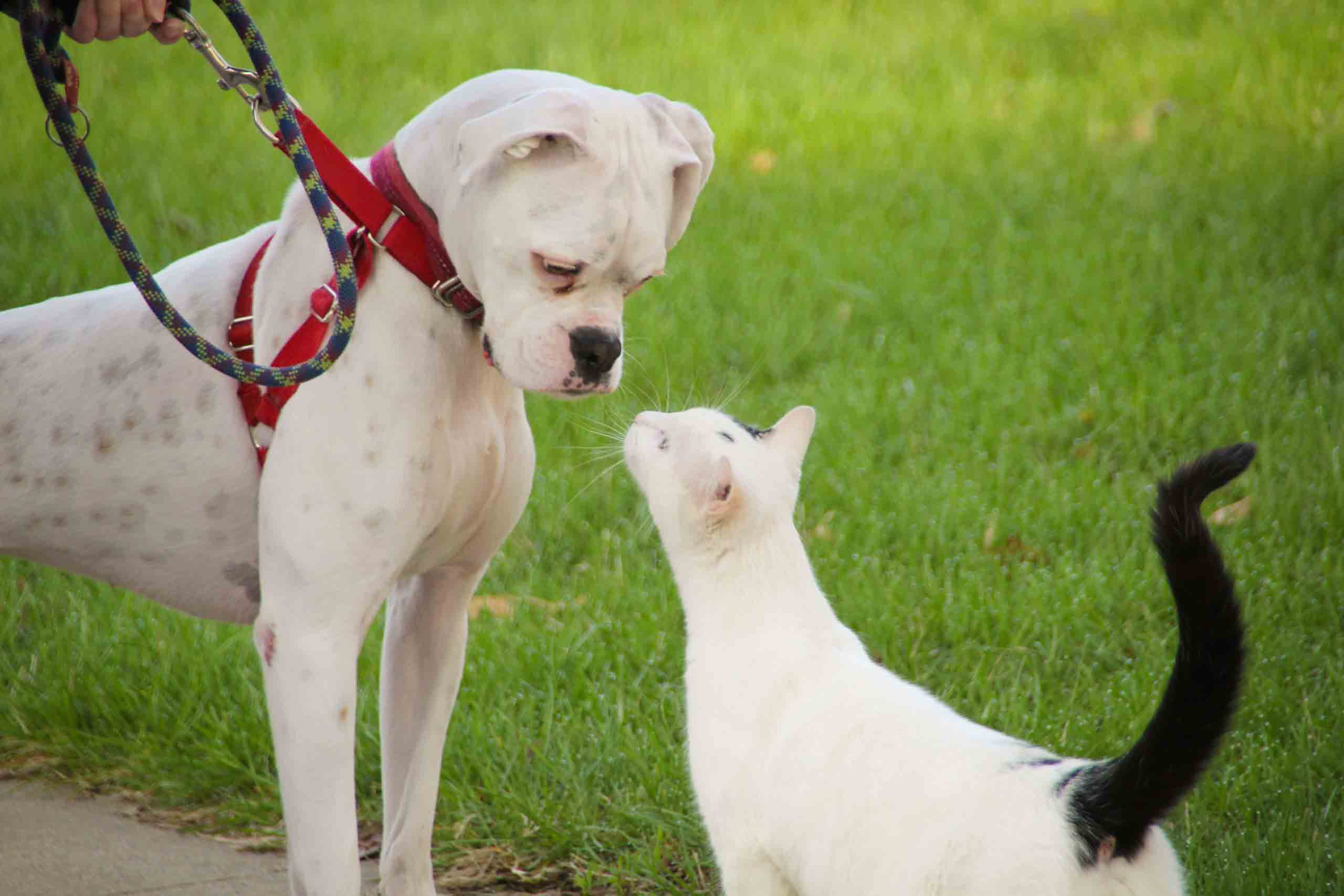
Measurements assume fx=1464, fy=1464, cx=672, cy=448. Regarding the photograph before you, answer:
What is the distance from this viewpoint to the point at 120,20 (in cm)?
276

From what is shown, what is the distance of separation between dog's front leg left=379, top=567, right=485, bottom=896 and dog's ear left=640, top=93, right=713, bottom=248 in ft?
2.92

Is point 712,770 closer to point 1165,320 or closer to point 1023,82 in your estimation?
point 1165,320

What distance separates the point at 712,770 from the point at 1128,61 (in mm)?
7365

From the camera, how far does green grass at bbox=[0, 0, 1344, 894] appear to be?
373 cm

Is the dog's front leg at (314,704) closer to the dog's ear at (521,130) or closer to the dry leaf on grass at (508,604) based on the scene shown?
the dog's ear at (521,130)

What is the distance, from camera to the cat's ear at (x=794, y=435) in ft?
9.83

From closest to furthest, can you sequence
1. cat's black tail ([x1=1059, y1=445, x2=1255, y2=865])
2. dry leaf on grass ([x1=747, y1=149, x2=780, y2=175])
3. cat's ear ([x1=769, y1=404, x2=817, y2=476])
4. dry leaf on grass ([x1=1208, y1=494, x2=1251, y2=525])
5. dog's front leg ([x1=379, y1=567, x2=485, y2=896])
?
cat's black tail ([x1=1059, y1=445, x2=1255, y2=865])
cat's ear ([x1=769, y1=404, x2=817, y2=476])
dog's front leg ([x1=379, y1=567, x2=485, y2=896])
dry leaf on grass ([x1=1208, y1=494, x2=1251, y2=525])
dry leaf on grass ([x1=747, y1=149, x2=780, y2=175])

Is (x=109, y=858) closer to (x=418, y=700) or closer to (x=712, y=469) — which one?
(x=418, y=700)

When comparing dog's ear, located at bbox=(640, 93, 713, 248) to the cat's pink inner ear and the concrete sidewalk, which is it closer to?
the cat's pink inner ear

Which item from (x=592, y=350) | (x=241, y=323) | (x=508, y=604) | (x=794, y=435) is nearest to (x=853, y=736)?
(x=794, y=435)

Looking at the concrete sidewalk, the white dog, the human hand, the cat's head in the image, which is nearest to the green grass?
the concrete sidewalk

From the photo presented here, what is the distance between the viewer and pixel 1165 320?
610cm

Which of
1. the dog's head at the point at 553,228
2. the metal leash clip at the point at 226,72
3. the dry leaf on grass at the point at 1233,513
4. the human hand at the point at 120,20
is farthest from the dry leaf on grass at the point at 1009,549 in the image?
the human hand at the point at 120,20

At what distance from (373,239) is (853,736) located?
4.18 ft
